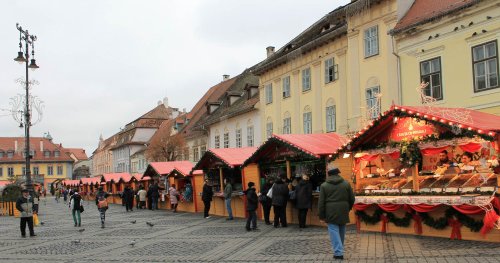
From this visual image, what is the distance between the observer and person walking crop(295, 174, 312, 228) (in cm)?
1747

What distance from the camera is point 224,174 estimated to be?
26453 millimetres

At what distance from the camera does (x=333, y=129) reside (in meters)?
29.8

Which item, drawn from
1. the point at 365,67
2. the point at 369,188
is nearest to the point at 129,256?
the point at 369,188

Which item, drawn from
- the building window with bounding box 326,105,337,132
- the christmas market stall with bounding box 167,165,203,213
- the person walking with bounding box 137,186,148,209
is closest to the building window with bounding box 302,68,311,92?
the building window with bounding box 326,105,337,132

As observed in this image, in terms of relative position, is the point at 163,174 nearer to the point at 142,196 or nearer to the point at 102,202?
the point at 142,196

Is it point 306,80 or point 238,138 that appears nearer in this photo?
point 306,80

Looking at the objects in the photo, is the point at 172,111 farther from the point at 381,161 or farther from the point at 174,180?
the point at 381,161

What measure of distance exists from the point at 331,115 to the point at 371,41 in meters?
5.23

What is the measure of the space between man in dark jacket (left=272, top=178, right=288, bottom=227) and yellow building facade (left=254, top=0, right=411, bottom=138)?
14.5 feet

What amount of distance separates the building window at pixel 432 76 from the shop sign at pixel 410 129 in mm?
7559

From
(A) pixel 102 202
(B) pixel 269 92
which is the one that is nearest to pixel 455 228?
(A) pixel 102 202

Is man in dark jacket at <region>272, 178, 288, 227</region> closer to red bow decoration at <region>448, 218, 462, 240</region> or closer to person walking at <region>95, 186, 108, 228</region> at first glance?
red bow decoration at <region>448, 218, 462, 240</region>

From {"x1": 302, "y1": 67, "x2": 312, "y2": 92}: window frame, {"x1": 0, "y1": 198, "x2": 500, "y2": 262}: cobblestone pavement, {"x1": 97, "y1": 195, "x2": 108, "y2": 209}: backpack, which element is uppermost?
{"x1": 302, "y1": 67, "x2": 312, "y2": 92}: window frame

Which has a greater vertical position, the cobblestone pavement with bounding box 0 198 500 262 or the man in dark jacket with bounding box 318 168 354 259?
the man in dark jacket with bounding box 318 168 354 259
